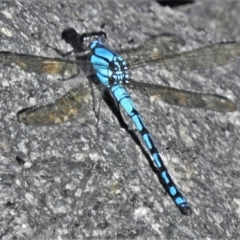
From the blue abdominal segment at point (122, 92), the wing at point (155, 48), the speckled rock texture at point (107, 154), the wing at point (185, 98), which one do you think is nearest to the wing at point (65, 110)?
the speckled rock texture at point (107, 154)

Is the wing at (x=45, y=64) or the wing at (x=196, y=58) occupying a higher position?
the wing at (x=45, y=64)

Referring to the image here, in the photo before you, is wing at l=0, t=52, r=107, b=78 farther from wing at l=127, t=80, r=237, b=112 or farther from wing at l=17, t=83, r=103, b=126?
wing at l=127, t=80, r=237, b=112

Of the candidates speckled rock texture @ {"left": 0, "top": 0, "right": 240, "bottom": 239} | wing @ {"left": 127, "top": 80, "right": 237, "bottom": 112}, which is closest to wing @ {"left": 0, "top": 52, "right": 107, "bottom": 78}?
speckled rock texture @ {"left": 0, "top": 0, "right": 240, "bottom": 239}

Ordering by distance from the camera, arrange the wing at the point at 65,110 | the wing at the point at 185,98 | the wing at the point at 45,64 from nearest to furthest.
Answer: the wing at the point at 65,110
the wing at the point at 45,64
the wing at the point at 185,98

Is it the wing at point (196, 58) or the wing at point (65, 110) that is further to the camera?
the wing at point (196, 58)

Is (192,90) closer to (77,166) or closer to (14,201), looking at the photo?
(77,166)

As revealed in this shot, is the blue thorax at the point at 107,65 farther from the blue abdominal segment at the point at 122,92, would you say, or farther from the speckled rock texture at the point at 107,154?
the speckled rock texture at the point at 107,154
